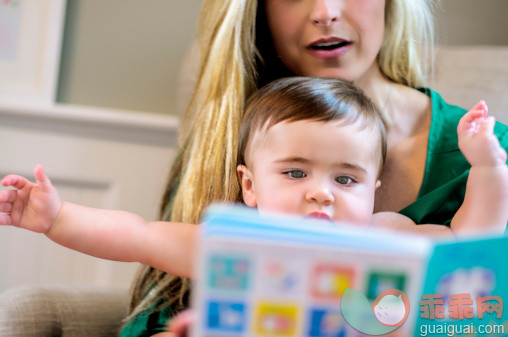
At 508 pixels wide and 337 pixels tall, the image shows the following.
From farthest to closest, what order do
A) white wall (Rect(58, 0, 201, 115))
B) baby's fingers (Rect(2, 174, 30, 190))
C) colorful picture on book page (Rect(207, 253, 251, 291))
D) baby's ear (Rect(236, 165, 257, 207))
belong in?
white wall (Rect(58, 0, 201, 115))
baby's ear (Rect(236, 165, 257, 207))
baby's fingers (Rect(2, 174, 30, 190))
colorful picture on book page (Rect(207, 253, 251, 291))

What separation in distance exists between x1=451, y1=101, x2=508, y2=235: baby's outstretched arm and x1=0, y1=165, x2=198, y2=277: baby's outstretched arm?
Answer: 1.20 feet

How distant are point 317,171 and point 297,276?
35cm

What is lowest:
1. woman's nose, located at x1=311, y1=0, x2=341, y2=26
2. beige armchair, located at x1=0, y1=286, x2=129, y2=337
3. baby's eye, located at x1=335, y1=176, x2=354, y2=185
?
beige armchair, located at x1=0, y1=286, x2=129, y2=337

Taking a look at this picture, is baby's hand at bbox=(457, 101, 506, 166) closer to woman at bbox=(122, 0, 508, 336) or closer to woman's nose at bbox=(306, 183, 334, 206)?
woman at bbox=(122, 0, 508, 336)

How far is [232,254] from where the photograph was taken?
0.37m

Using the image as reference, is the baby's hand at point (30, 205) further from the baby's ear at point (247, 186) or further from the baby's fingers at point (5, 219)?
the baby's ear at point (247, 186)

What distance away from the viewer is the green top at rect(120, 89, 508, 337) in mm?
827

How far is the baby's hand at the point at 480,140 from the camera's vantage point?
72 centimetres

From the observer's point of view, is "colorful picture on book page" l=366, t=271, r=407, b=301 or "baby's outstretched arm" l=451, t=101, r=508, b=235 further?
"baby's outstretched arm" l=451, t=101, r=508, b=235

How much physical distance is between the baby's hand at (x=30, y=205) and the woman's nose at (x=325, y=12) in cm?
48

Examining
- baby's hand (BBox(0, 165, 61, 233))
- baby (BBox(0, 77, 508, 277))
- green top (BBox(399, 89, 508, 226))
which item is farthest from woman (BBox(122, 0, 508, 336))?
baby's hand (BBox(0, 165, 61, 233))

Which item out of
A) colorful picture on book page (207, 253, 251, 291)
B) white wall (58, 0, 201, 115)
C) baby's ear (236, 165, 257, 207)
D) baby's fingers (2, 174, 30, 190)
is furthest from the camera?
white wall (58, 0, 201, 115)

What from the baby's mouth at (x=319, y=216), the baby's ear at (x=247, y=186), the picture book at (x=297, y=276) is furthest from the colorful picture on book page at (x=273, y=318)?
the baby's ear at (x=247, y=186)

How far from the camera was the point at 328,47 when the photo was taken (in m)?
0.91
